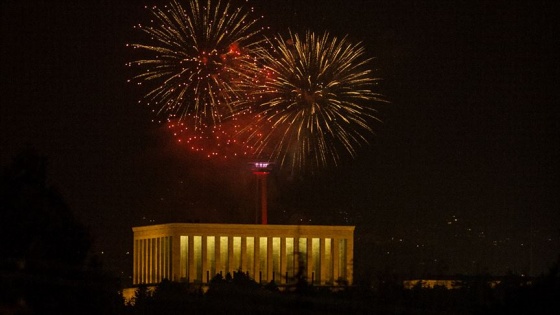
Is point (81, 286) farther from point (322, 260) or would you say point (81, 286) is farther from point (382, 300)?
point (322, 260)

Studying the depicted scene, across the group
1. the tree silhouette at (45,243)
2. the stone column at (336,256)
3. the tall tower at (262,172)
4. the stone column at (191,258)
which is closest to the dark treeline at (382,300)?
the tree silhouette at (45,243)

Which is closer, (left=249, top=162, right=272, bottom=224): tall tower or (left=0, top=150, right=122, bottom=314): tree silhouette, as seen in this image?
(left=0, top=150, right=122, bottom=314): tree silhouette

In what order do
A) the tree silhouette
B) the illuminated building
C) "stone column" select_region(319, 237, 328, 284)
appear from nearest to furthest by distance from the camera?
the tree silhouette < the illuminated building < "stone column" select_region(319, 237, 328, 284)

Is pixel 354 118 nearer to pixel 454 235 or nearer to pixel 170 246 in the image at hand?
pixel 170 246

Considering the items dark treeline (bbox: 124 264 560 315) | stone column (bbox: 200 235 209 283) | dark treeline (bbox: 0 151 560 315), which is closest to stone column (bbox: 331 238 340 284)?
stone column (bbox: 200 235 209 283)

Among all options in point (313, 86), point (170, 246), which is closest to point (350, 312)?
point (313, 86)

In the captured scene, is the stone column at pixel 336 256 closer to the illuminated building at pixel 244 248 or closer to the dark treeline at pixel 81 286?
the illuminated building at pixel 244 248

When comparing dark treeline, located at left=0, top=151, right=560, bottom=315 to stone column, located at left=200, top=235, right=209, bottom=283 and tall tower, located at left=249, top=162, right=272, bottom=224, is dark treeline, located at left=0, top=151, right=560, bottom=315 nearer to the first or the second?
stone column, located at left=200, top=235, right=209, bottom=283

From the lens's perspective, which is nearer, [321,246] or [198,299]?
[198,299]
